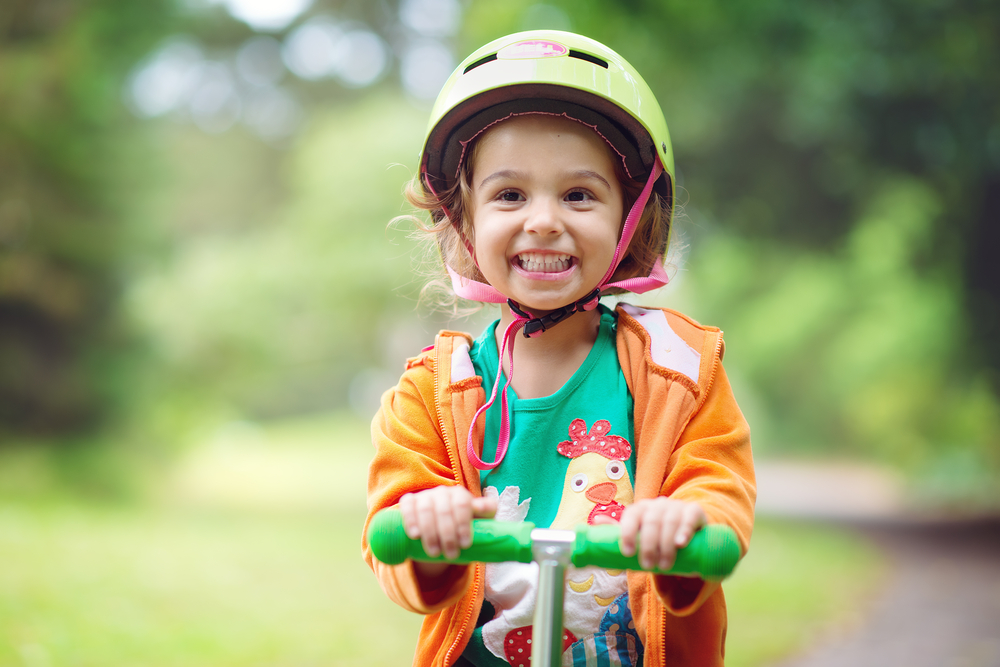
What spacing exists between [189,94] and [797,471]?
56.4 ft

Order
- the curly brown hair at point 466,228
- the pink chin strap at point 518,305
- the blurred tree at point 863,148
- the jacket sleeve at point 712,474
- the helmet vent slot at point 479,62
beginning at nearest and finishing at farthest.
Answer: the jacket sleeve at point 712,474 → the pink chin strap at point 518,305 → the helmet vent slot at point 479,62 → the curly brown hair at point 466,228 → the blurred tree at point 863,148

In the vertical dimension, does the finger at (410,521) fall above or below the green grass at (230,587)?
below

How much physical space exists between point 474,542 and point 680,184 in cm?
940

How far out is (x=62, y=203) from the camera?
963 cm

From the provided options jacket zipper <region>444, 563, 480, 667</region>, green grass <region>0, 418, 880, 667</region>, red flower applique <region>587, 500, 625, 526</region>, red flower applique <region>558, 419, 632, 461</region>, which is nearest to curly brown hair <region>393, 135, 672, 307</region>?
red flower applique <region>558, 419, 632, 461</region>

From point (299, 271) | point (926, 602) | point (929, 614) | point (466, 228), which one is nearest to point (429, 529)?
point (466, 228)

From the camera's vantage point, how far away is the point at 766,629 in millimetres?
6227

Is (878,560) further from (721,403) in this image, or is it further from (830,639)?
A: (721,403)

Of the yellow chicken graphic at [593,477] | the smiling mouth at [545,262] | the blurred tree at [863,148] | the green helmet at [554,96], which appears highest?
the blurred tree at [863,148]

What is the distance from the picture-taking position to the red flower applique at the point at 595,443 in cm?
207

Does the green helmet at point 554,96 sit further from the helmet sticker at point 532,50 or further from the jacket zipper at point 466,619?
the jacket zipper at point 466,619

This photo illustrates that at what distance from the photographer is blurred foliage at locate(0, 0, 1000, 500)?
907 centimetres

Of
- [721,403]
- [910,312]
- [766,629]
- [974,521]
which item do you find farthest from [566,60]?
[910,312]

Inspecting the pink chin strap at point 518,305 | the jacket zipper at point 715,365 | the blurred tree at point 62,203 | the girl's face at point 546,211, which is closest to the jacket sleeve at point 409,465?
the pink chin strap at point 518,305
